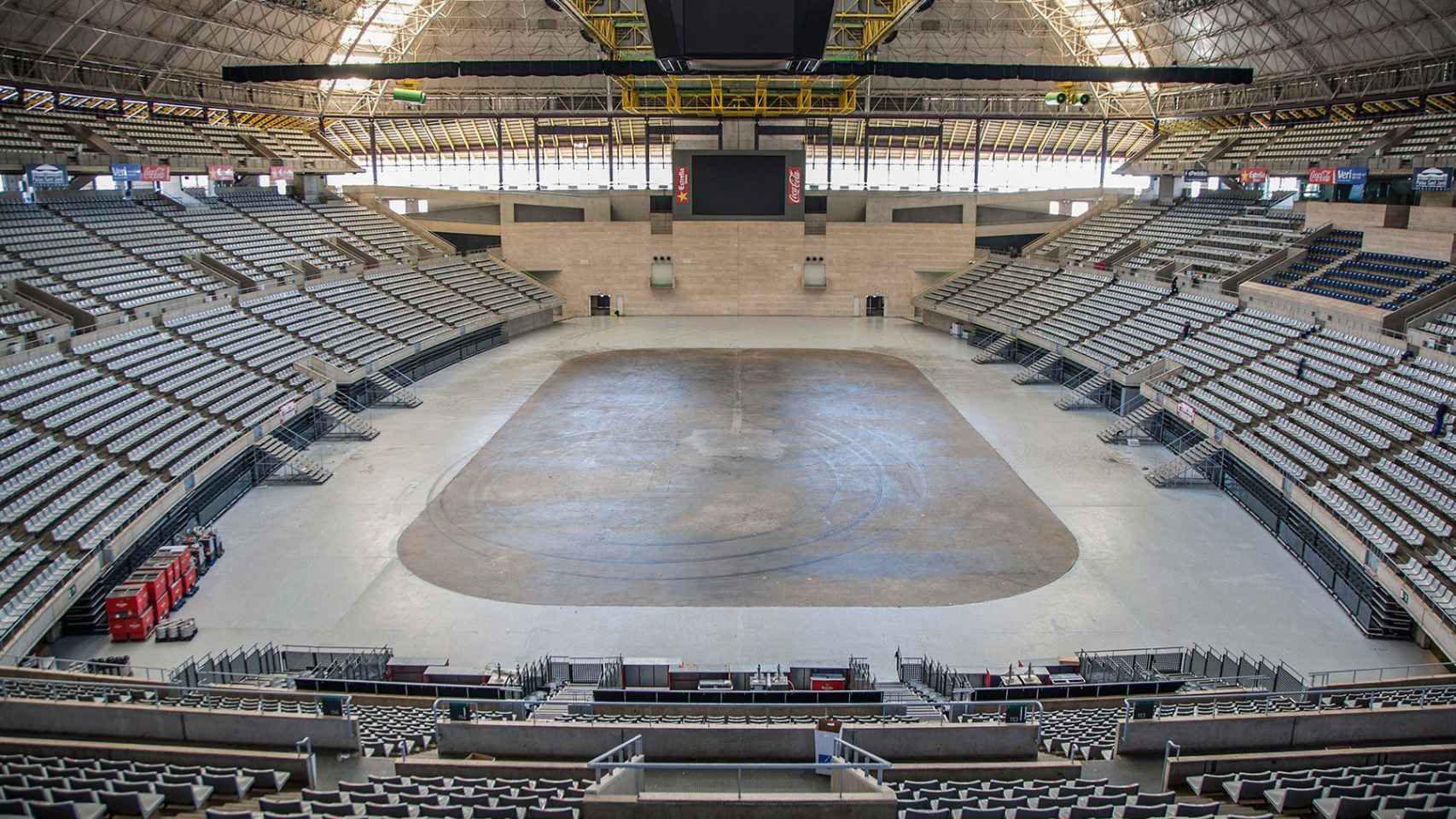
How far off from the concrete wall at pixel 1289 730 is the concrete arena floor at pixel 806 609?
529 centimetres

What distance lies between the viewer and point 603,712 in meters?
13.1

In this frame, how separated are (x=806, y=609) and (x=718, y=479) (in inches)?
309

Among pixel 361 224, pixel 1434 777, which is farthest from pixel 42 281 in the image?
pixel 1434 777

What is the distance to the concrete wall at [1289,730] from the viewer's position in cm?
1116

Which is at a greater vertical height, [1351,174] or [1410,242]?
[1351,174]

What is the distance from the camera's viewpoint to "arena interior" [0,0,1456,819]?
35.8ft

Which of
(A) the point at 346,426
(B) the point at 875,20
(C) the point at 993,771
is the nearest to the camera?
(C) the point at 993,771

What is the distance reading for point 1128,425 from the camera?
30422 millimetres

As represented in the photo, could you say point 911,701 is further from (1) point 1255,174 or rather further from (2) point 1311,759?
(1) point 1255,174

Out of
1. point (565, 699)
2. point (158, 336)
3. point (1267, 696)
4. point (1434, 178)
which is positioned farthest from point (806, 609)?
point (1434, 178)

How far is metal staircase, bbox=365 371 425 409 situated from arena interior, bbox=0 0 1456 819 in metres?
0.18

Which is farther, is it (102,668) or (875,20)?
(875,20)

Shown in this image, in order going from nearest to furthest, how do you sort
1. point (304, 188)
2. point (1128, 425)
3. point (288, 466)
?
1. point (288, 466)
2. point (1128, 425)
3. point (304, 188)

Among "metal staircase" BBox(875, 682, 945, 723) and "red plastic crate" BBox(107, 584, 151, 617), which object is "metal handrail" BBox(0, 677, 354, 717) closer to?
Result: "red plastic crate" BBox(107, 584, 151, 617)
